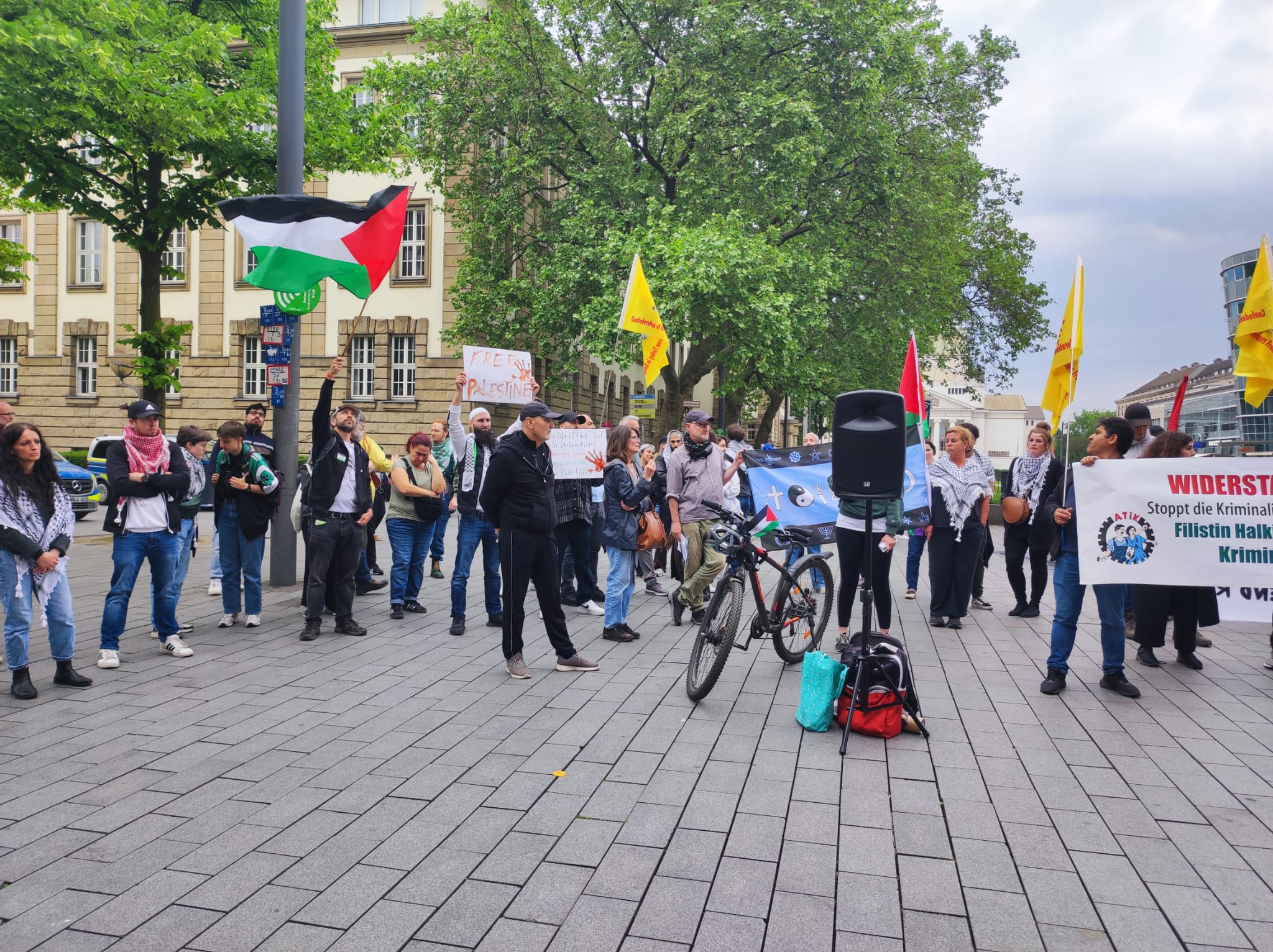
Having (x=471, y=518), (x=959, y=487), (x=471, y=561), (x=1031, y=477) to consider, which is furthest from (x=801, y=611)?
(x=1031, y=477)

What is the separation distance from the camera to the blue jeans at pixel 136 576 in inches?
283

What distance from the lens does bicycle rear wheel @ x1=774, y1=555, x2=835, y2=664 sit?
7.51 meters

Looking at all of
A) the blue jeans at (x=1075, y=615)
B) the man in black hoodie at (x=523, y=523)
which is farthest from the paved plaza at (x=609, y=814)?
the man in black hoodie at (x=523, y=523)

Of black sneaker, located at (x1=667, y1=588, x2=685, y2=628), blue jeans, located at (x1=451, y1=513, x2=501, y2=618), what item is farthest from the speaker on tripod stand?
blue jeans, located at (x1=451, y1=513, x2=501, y2=618)

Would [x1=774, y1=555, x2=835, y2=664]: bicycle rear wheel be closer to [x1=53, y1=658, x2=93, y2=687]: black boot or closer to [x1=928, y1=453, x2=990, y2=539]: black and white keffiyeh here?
[x1=928, y1=453, x2=990, y2=539]: black and white keffiyeh

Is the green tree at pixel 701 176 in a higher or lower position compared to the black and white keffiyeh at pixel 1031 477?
higher

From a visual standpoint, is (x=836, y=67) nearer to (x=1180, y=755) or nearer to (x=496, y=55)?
(x=496, y=55)

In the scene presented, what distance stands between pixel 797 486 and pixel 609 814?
5.75 metres

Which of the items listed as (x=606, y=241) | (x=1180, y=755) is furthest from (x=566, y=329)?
(x=1180, y=755)

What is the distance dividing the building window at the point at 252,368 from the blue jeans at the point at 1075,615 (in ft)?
94.8

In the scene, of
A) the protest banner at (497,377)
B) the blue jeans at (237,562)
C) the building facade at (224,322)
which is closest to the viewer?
the blue jeans at (237,562)

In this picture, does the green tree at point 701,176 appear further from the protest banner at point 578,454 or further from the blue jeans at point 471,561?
the blue jeans at point 471,561

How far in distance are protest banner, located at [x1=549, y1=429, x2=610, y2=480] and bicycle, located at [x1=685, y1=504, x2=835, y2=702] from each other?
182 centimetres

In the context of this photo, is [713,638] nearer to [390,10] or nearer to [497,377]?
[497,377]
